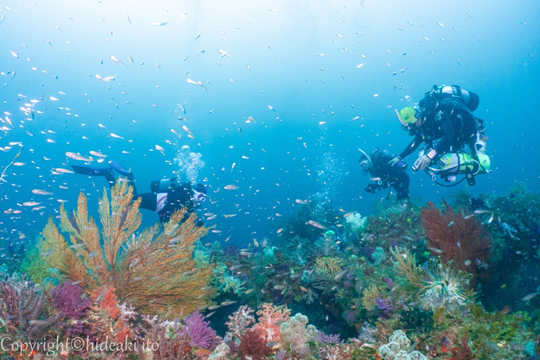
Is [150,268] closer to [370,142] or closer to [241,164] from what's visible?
[241,164]

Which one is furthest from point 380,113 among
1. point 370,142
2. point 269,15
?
point 269,15

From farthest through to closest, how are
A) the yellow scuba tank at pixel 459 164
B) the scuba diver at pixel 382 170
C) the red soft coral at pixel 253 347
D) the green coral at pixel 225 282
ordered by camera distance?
the scuba diver at pixel 382 170, the green coral at pixel 225 282, the yellow scuba tank at pixel 459 164, the red soft coral at pixel 253 347

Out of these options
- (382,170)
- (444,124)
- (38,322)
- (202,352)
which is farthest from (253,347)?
(382,170)

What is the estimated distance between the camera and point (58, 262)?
448 centimetres

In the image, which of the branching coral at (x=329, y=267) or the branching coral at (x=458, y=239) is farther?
the branching coral at (x=329, y=267)

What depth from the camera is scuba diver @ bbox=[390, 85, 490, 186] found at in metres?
6.69

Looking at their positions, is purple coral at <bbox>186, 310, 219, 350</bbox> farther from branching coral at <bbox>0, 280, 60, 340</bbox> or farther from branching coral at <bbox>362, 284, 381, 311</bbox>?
branching coral at <bbox>362, 284, 381, 311</bbox>

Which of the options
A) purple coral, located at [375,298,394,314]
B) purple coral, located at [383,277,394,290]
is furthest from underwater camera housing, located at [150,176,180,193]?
purple coral, located at [375,298,394,314]

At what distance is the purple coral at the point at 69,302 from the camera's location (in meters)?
3.07

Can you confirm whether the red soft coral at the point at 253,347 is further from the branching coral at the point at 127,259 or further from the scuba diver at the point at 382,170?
the scuba diver at the point at 382,170

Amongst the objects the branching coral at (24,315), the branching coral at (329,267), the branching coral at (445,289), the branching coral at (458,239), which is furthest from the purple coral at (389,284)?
the branching coral at (24,315)

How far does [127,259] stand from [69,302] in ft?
5.74

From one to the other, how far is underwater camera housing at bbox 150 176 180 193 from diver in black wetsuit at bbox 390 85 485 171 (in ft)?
24.5

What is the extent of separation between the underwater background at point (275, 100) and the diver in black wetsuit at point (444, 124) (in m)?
2.16
